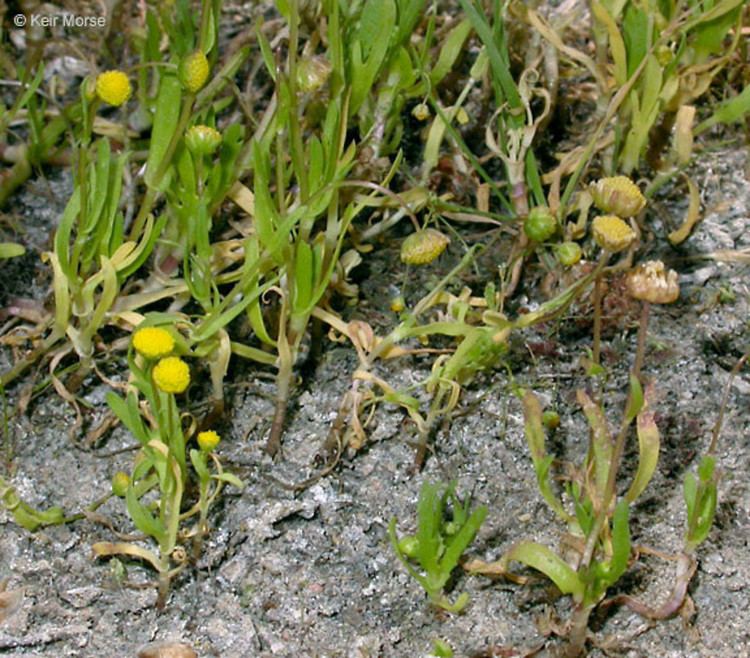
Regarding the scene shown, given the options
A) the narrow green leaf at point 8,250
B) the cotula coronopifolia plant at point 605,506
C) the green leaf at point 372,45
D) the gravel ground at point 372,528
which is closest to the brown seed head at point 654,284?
the cotula coronopifolia plant at point 605,506

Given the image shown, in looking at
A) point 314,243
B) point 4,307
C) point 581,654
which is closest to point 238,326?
point 314,243

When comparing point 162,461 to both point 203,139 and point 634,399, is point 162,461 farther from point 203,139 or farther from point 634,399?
point 634,399

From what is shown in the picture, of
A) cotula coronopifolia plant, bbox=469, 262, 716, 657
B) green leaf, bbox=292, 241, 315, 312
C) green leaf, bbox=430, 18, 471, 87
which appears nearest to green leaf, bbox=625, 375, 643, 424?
cotula coronopifolia plant, bbox=469, 262, 716, 657

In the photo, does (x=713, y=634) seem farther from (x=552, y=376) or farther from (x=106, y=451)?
(x=106, y=451)

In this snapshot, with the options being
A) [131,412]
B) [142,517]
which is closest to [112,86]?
[131,412]

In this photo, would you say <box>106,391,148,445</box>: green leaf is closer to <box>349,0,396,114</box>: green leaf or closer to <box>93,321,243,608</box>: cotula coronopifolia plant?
<box>93,321,243,608</box>: cotula coronopifolia plant

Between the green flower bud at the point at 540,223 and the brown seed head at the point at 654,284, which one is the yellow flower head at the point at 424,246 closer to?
the green flower bud at the point at 540,223
